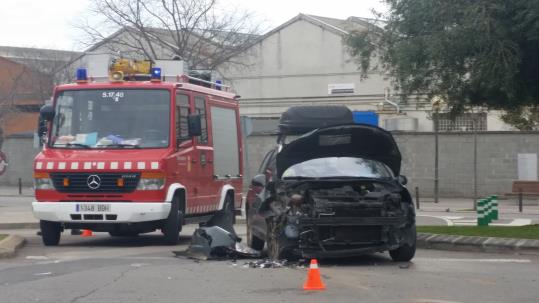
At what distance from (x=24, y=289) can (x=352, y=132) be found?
199 inches

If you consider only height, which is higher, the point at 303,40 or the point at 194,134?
the point at 303,40

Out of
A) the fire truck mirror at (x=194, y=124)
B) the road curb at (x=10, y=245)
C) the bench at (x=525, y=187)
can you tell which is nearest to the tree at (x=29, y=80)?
the bench at (x=525, y=187)

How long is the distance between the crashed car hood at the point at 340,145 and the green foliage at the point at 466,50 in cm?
237

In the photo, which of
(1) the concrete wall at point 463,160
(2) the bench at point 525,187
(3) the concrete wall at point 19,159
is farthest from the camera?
(3) the concrete wall at point 19,159

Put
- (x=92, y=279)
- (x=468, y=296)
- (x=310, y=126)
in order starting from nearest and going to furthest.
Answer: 1. (x=468, y=296)
2. (x=92, y=279)
3. (x=310, y=126)

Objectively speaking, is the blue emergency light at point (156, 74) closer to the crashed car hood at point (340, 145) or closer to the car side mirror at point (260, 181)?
the car side mirror at point (260, 181)

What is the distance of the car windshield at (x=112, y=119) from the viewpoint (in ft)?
50.7

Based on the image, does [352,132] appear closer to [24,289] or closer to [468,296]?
[468,296]

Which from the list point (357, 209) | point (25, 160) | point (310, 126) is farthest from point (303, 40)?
point (357, 209)

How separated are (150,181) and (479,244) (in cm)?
540

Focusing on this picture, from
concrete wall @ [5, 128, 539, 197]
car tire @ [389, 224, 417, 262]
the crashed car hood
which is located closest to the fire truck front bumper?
the crashed car hood

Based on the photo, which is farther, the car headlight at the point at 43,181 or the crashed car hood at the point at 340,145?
the car headlight at the point at 43,181

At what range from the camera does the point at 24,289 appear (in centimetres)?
1034

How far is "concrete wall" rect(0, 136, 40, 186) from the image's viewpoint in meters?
44.9
